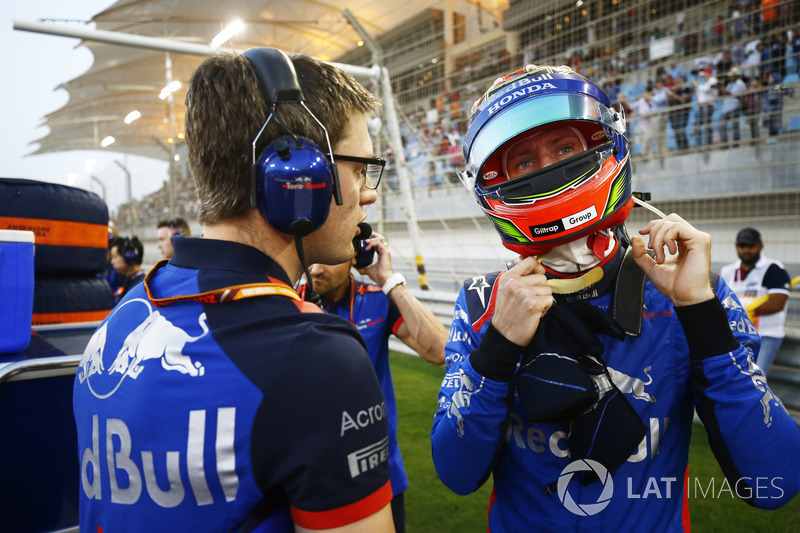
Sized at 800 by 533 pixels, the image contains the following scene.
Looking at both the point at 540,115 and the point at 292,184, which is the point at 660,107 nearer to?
the point at 540,115

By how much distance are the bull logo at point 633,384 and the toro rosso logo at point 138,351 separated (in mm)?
900

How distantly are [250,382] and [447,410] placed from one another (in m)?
0.60

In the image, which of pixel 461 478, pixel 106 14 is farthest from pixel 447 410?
pixel 106 14

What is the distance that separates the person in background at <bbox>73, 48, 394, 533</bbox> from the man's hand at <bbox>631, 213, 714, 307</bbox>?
2.19 ft

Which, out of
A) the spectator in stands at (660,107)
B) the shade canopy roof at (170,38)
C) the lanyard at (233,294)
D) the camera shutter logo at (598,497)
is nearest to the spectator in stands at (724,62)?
the spectator in stands at (660,107)

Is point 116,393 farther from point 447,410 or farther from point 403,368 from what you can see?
point 403,368

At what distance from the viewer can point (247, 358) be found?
31.8 inches

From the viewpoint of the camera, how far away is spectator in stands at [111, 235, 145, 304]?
5204 millimetres

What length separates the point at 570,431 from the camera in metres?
1.17

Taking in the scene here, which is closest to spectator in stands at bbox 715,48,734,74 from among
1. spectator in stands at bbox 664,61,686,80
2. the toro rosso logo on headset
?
spectator in stands at bbox 664,61,686,80

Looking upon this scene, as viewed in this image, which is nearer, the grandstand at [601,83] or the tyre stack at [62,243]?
the tyre stack at [62,243]

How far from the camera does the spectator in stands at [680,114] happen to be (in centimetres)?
655

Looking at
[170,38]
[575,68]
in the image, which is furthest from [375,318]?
[170,38]

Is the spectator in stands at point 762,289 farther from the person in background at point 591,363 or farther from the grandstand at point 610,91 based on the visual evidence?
the person in background at point 591,363
